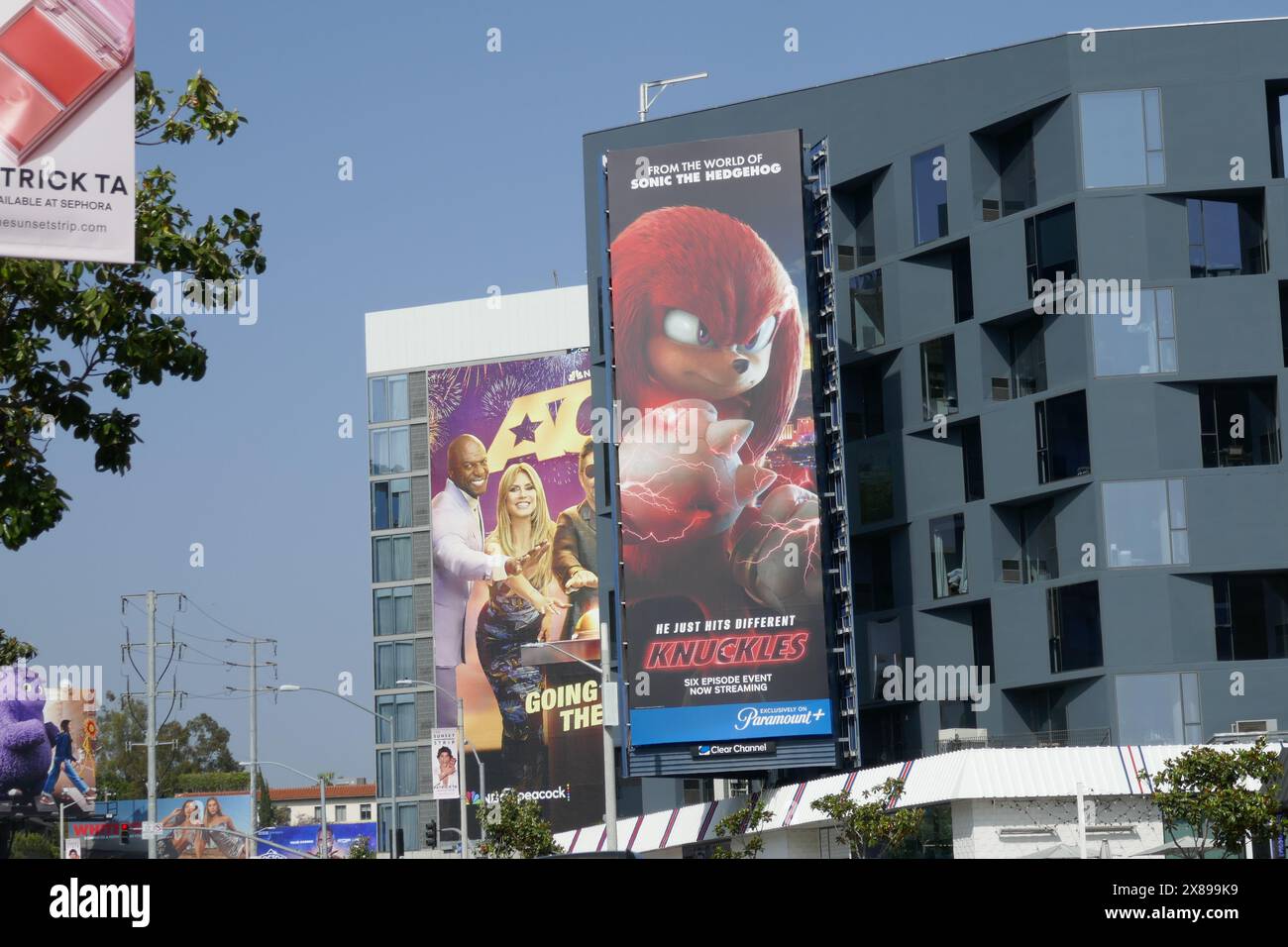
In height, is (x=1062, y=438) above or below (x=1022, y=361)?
below

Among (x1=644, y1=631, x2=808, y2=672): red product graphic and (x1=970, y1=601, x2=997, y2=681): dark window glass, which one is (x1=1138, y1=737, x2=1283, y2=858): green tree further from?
(x1=644, y1=631, x2=808, y2=672): red product graphic

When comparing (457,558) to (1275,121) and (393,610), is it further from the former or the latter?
(1275,121)

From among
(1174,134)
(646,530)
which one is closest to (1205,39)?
(1174,134)

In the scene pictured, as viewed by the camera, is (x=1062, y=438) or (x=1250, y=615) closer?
(x=1250, y=615)

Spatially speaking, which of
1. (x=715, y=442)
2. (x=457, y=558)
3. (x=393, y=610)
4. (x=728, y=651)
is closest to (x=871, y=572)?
(x=728, y=651)

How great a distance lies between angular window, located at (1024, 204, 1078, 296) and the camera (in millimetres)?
62875

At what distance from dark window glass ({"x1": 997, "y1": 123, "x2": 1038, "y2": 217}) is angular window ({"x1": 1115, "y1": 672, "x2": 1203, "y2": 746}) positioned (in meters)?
17.4

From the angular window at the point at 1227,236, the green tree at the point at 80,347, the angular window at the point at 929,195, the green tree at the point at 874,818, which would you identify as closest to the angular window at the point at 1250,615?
the angular window at the point at 1227,236

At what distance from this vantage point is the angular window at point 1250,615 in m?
59.5

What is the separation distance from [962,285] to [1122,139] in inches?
319

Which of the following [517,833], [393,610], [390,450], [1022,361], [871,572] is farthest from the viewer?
[390,450]

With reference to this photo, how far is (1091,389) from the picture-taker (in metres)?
61.5

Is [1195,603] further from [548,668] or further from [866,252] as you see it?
[548,668]

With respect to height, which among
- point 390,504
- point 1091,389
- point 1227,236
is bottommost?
point 1091,389
